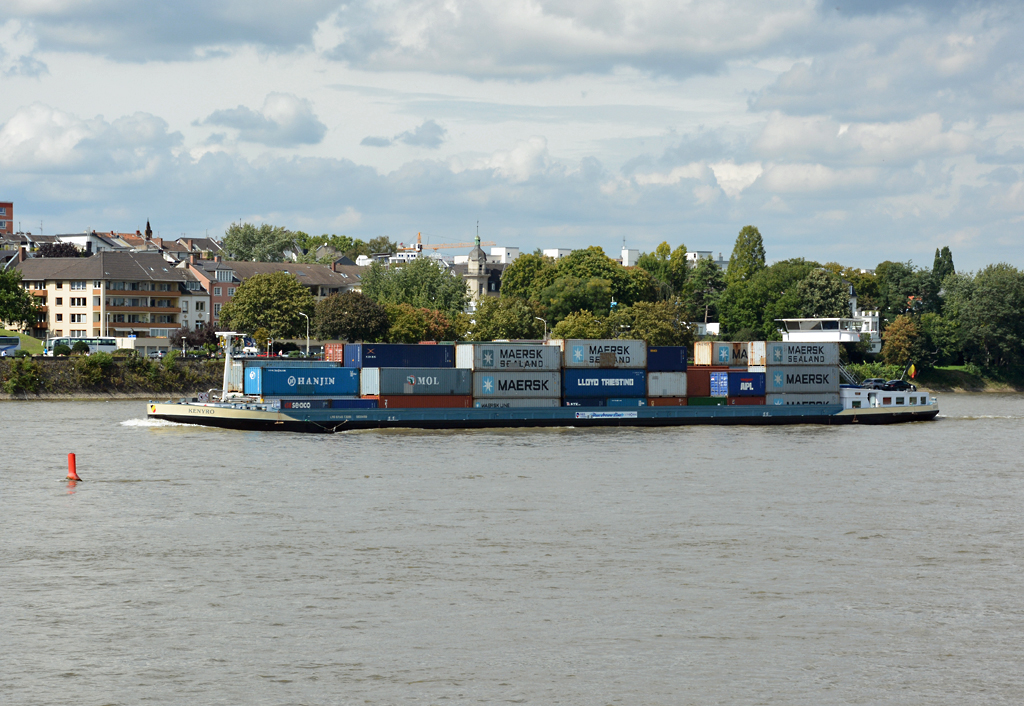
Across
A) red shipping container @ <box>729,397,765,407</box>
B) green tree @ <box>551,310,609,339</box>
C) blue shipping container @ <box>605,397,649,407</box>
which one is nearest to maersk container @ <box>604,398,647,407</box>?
blue shipping container @ <box>605,397,649,407</box>

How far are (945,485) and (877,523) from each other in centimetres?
1024

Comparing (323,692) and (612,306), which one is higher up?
(612,306)

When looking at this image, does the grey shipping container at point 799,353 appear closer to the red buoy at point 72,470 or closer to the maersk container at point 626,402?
the maersk container at point 626,402

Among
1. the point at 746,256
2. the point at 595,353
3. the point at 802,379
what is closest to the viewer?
the point at 595,353

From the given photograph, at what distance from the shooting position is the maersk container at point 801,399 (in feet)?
232

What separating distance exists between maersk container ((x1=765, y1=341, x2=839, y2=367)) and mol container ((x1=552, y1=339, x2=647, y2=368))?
32.0 feet

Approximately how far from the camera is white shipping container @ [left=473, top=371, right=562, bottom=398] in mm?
65250

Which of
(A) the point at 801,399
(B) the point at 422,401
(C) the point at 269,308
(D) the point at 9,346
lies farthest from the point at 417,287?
(B) the point at 422,401

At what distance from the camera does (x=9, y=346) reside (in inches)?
3765

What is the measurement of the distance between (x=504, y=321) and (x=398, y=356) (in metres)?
51.1

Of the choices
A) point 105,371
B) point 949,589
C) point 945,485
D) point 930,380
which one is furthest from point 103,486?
point 930,380

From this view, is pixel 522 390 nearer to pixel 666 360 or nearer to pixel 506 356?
pixel 506 356

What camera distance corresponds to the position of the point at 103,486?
132ft

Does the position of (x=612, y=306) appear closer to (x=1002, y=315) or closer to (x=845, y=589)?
(x=1002, y=315)
